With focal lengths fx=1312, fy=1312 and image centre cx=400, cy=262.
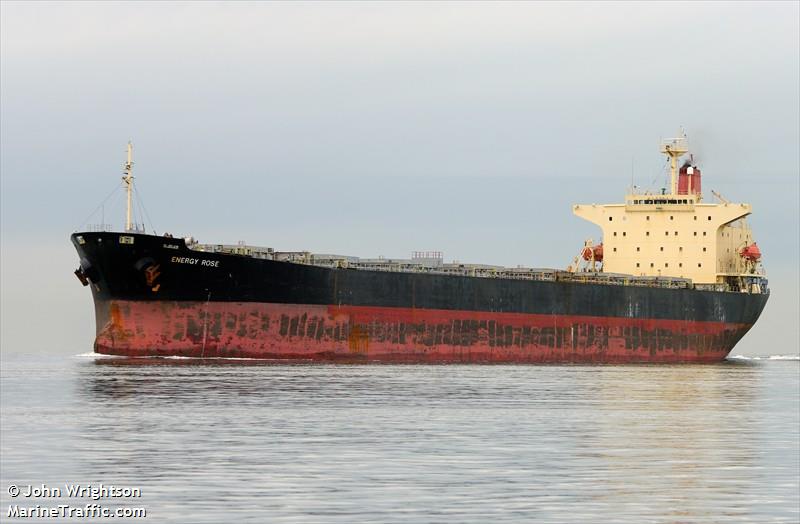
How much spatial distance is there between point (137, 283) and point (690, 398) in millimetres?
17784

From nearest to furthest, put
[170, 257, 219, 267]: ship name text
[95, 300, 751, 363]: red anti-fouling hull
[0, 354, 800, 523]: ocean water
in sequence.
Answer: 1. [0, 354, 800, 523]: ocean water
2. [170, 257, 219, 267]: ship name text
3. [95, 300, 751, 363]: red anti-fouling hull

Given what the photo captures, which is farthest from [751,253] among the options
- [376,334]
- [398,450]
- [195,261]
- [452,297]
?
[398,450]

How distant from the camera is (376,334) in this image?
4484 centimetres

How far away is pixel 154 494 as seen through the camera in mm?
15289

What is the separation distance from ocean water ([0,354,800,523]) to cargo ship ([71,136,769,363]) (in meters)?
6.57

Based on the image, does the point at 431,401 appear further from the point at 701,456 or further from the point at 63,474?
the point at 63,474

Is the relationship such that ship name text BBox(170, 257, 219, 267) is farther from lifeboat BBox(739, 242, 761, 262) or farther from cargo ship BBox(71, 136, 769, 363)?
lifeboat BBox(739, 242, 761, 262)

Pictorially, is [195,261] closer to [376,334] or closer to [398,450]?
[376,334]

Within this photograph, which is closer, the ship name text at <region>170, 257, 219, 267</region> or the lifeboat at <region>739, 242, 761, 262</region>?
the ship name text at <region>170, 257, 219, 267</region>

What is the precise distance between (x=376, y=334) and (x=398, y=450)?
25.3m

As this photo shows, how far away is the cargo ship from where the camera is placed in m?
41.1

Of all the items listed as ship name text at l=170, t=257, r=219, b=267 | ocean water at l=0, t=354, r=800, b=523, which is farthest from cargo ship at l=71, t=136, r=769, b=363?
ocean water at l=0, t=354, r=800, b=523

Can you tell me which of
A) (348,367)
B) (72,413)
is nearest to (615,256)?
(348,367)

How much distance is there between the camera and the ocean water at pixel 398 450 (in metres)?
14.8
